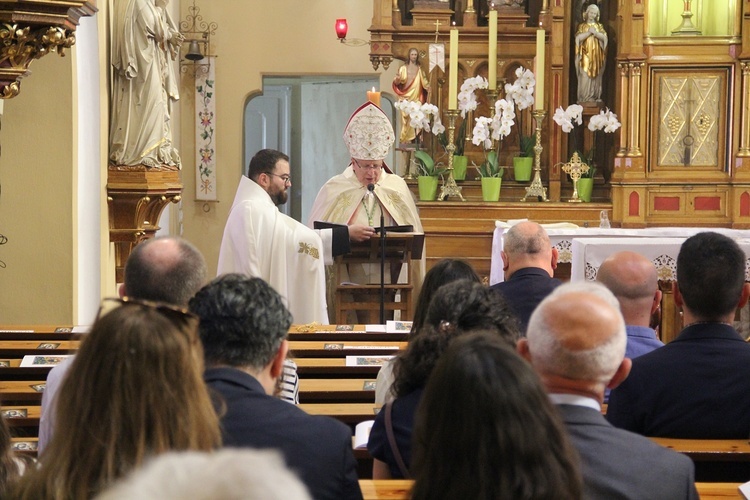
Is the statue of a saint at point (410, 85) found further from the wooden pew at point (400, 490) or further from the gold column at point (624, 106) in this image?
the wooden pew at point (400, 490)

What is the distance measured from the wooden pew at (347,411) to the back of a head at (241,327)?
117 cm

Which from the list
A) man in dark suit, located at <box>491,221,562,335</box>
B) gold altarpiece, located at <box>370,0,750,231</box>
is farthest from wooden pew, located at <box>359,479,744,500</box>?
gold altarpiece, located at <box>370,0,750,231</box>

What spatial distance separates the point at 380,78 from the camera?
1160 centimetres

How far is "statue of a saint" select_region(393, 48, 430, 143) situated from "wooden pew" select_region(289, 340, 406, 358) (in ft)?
16.2

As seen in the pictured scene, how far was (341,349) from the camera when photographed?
504cm

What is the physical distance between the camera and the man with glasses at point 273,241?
688 cm

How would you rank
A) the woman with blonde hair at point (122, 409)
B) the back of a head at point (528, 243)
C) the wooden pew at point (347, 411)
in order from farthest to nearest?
the back of a head at point (528, 243), the wooden pew at point (347, 411), the woman with blonde hair at point (122, 409)

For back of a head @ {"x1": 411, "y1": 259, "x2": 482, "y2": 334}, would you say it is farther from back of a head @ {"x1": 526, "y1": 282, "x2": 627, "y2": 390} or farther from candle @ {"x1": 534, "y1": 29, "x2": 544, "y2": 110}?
candle @ {"x1": 534, "y1": 29, "x2": 544, "y2": 110}

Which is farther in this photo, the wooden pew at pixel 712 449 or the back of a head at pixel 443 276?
the back of a head at pixel 443 276

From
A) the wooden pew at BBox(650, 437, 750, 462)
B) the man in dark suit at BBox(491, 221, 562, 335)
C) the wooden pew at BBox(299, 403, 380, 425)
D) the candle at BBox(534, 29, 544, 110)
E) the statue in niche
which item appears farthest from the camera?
the candle at BBox(534, 29, 544, 110)

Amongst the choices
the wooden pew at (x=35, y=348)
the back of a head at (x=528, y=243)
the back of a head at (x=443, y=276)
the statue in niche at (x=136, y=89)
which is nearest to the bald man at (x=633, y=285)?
the back of a head at (x=443, y=276)

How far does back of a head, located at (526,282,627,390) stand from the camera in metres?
2.25

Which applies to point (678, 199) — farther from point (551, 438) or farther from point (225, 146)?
point (551, 438)

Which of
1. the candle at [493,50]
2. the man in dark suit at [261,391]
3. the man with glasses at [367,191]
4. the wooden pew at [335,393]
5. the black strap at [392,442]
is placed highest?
the candle at [493,50]
